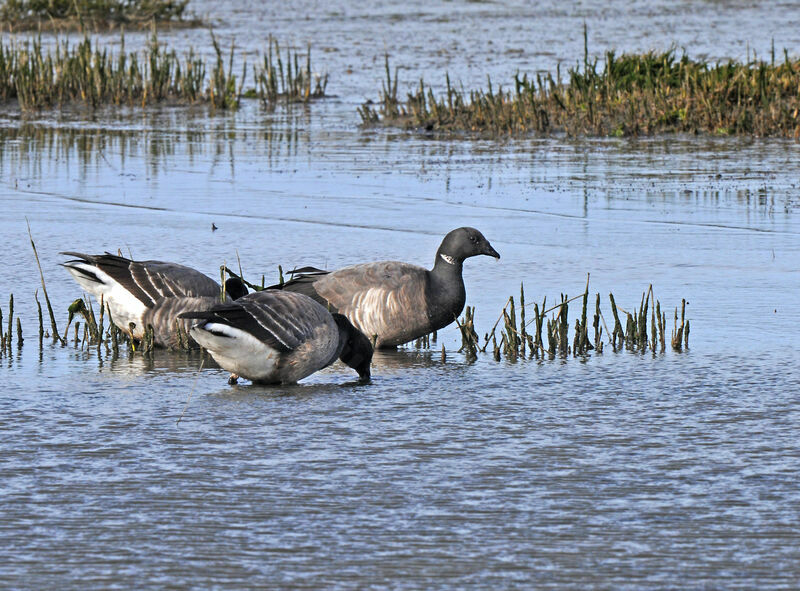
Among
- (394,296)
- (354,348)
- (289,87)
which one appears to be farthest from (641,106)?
(354,348)

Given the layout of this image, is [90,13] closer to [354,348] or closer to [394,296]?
[394,296]

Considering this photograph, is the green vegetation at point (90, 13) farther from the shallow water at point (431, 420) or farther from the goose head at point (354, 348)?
the goose head at point (354, 348)

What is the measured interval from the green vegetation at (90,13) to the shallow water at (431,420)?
24.2 m

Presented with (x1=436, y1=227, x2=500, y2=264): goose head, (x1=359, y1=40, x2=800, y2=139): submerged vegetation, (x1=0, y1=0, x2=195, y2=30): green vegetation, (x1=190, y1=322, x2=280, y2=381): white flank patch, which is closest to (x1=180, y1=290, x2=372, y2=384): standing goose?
(x1=190, y1=322, x2=280, y2=381): white flank patch

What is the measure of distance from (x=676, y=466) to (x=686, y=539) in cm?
95

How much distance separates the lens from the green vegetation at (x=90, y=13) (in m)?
38.2

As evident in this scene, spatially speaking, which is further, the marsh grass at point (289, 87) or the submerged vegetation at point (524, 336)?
the marsh grass at point (289, 87)

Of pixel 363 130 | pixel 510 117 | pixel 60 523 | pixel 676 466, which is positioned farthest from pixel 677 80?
pixel 60 523

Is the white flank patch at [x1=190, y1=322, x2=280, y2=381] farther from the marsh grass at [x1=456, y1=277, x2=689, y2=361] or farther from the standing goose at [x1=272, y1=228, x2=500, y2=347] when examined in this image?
the marsh grass at [x1=456, y1=277, x2=689, y2=361]

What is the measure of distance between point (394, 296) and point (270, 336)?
5.00 feet

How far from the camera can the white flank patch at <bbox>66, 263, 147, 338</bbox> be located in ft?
28.2

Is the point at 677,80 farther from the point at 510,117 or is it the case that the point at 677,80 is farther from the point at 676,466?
the point at 676,466

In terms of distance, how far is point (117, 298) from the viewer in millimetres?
8648

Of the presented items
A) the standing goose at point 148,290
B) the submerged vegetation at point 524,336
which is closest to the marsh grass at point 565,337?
the submerged vegetation at point 524,336
